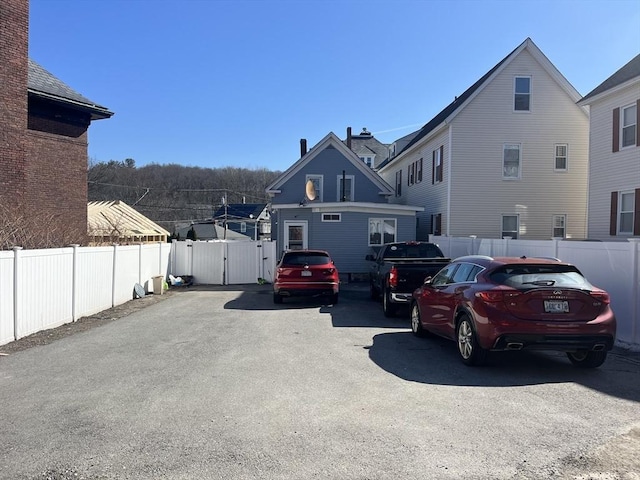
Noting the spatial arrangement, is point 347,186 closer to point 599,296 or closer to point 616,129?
point 616,129

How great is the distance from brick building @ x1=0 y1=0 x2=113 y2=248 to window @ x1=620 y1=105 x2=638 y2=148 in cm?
1803

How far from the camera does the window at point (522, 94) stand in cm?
2191

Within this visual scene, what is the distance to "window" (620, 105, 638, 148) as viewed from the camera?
16578 mm

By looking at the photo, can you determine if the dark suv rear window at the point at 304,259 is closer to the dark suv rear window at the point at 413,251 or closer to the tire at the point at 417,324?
the dark suv rear window at the point at 413,251

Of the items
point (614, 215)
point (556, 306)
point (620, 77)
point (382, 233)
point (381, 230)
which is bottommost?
point (556, 306)

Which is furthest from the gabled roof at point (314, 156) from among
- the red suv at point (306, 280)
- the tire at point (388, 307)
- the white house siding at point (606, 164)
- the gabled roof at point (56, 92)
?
the tire at point (388, 307)

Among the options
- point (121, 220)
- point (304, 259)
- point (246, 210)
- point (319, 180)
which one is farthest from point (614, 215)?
point (246, 210)

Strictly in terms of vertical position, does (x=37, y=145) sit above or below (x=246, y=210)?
below

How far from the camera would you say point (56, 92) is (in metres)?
18.8

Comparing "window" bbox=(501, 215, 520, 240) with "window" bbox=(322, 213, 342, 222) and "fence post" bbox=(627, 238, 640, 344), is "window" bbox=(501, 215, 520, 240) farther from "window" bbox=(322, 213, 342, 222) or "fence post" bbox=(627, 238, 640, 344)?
"fence post" bbox=(627, 238, 640, 344)

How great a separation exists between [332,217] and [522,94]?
995 cm

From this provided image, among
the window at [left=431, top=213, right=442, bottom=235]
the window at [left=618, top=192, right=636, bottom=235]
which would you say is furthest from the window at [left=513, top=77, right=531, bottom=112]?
the window at [left=618, top=192, right=636, bottom=235]

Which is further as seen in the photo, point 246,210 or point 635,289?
point 246,210

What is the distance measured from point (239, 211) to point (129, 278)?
56762 millimetres
